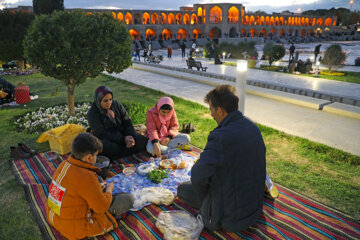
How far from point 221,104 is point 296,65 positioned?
1193cm

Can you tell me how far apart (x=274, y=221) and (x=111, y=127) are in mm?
2538

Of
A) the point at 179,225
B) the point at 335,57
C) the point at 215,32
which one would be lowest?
the point at 179,225

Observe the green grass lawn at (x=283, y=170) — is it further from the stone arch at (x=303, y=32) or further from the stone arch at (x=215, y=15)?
the stone arch at (x=303, y=32)

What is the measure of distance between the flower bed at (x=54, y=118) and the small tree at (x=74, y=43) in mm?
908

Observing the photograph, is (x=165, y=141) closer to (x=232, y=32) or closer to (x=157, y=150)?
(x=157, y=150)

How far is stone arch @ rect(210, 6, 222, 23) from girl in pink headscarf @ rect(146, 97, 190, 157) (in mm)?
44630

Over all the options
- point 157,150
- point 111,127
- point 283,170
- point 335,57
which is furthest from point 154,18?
point 283,170

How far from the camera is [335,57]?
447 inches

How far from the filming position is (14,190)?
3.12 m

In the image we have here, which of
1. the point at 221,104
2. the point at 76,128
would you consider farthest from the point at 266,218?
the point at 76,128

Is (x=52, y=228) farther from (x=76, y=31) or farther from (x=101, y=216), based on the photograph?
(x=76, y=31)

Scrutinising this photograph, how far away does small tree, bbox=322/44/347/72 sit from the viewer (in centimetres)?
1125

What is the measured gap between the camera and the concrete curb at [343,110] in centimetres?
538

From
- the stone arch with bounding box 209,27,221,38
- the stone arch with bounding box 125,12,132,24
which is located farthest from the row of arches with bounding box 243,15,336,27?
the stone arch with bounding box 125,12,132,24
